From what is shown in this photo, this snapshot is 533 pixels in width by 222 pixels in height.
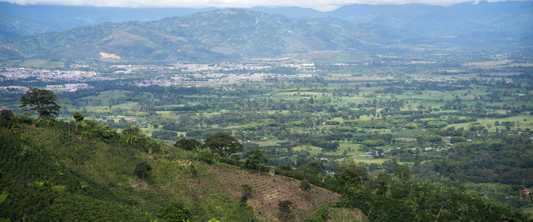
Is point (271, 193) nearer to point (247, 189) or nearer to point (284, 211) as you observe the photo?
point (247, 189)

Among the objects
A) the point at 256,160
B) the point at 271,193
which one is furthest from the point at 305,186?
the point at 256,160

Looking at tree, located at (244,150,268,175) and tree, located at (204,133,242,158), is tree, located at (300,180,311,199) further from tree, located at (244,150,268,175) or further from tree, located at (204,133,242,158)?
tree, located at (204,133,242,158)

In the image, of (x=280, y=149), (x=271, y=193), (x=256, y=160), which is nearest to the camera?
(x=271, y=193)

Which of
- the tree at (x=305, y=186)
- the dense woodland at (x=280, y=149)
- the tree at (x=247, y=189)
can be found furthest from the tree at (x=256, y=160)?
the tree at (x=305, y=186)

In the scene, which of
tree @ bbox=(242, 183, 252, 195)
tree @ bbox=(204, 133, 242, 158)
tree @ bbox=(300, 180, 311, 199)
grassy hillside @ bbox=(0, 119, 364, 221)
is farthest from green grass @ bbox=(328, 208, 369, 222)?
tree @ bbox=(204, 133, 242, 158)

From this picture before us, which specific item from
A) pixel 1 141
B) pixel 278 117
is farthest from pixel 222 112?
pixel 1 141

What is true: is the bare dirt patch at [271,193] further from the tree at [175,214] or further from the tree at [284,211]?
the tree at [175,214]

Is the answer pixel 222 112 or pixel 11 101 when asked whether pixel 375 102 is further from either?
pixel 11 101
